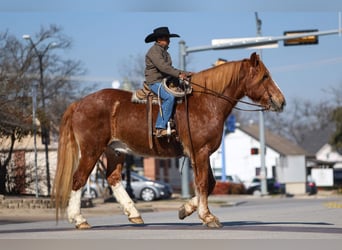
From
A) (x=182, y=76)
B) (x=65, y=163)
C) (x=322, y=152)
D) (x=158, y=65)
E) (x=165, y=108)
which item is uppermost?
(x=322, y=152)

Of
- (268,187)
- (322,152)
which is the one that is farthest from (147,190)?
(322,152)

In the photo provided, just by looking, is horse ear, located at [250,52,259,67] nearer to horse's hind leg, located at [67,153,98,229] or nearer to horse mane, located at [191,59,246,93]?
horse mane, located at [191,59,246,93]

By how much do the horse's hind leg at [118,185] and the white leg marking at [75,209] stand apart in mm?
844

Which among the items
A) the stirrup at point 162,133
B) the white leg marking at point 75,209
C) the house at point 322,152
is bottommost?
the white leg marking at point 75,209

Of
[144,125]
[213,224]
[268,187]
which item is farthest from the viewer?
[268,187]

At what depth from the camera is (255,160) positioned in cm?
9444

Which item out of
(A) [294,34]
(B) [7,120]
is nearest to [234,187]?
(A) [294,34]

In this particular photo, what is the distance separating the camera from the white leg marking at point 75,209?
14.4m

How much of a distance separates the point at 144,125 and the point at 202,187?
1.49 m

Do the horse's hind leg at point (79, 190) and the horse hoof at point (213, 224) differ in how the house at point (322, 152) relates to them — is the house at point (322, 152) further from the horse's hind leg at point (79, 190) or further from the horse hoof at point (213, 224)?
the horse hoof at point (213, 224)

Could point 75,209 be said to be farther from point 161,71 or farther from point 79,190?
point 161,71

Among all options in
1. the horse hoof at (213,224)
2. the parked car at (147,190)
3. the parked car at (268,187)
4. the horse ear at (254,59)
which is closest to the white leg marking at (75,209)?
the horse hoof at (213,224)

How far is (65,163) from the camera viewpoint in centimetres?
1476

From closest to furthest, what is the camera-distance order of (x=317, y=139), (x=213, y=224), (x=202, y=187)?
1. (x=213, y=224)
2. (x=202, y=187)
3. (x=317, y=139)
